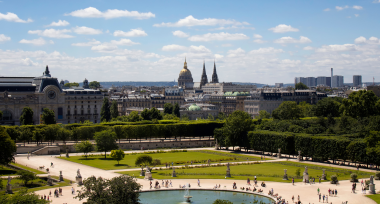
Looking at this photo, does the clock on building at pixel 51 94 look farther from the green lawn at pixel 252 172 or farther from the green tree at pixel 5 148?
the green lawn at pixel 252 172

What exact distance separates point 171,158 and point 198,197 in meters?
31.6

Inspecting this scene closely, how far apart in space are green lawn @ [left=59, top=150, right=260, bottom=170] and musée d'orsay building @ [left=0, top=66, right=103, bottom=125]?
158ft

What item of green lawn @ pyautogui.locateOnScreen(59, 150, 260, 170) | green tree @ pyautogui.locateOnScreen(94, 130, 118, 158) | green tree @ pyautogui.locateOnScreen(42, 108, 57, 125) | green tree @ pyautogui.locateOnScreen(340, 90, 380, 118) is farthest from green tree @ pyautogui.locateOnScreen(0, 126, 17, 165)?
green tree @ pyautogui.locateOnScreen(340, 90, 380, 118)

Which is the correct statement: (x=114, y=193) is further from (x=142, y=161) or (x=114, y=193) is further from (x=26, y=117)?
(x=26, y=117)

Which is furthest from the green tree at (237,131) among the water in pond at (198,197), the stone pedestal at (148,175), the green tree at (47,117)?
the green tree at (47,117)

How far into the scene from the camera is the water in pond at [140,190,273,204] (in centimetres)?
5106

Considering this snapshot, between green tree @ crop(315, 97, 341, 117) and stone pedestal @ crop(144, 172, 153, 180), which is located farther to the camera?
green tree @ crop(315, 97, 341, 117)

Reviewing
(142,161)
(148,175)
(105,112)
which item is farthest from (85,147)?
(105,112)

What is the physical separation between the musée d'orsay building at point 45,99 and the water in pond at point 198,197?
8191cm

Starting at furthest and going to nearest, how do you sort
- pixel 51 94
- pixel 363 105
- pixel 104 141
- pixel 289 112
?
1. pixel 51 94
2. pixel 289 112
3. pixel 363 105
4. pixel 104 141

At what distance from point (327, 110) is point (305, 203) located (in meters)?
101

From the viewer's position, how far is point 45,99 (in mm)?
134125

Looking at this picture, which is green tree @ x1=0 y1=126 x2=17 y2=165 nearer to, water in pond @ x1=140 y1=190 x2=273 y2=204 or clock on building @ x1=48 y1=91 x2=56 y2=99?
water in pond @ x1=140 y1=190 x2=273 y2=204

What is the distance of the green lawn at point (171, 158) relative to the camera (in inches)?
3017
